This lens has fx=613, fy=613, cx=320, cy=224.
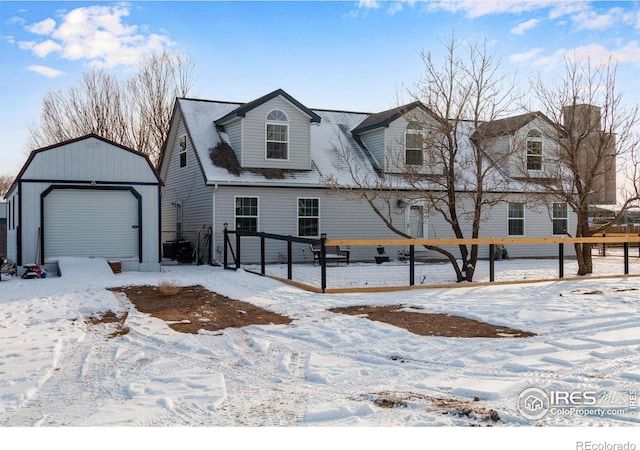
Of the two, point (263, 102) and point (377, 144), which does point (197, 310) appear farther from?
point (377, 144)

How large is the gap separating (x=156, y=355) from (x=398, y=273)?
32.9 ft

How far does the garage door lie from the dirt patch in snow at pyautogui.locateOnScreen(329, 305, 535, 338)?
355 inches

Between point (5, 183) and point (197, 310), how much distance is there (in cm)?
4892

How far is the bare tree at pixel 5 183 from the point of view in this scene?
49619 mm

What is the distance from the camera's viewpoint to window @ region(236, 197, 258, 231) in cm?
1903

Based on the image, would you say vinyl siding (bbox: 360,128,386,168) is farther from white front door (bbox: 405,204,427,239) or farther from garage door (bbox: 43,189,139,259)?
garage door (bbox: 43,189,139,259)

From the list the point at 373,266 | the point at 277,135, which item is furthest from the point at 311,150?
the point at 373,266

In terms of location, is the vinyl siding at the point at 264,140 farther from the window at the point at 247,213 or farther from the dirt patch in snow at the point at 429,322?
the dirt patch in snow at the point at 429,322

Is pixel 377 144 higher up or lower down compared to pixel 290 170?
higher up


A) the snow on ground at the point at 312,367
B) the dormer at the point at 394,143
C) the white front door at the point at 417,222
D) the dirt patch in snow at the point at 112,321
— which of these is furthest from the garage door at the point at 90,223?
the white front door at the point at 417,222

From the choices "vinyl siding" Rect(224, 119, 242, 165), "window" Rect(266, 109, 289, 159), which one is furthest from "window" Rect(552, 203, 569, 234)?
"vinyl siding" Rect(224, 119, 242, 165)

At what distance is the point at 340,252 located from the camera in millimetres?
19375

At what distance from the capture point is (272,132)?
1980cm

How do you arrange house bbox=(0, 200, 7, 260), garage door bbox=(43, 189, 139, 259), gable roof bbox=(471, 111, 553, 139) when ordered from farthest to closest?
house bbox=(0, 200, 7, 260)
gable roof bbox=(471, 111, 553, 139)
garage door bbox=(43, 189, 139, 259)
